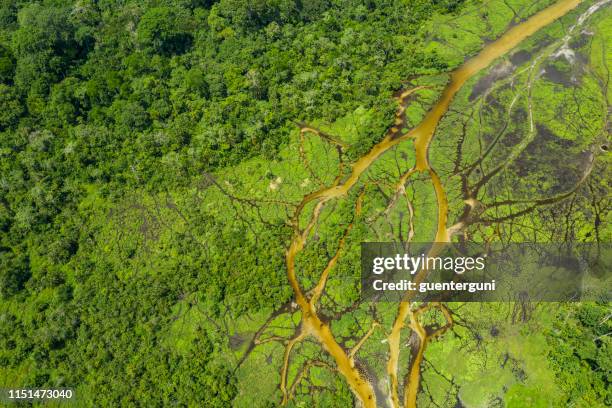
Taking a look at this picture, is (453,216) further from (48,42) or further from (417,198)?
(48,42)

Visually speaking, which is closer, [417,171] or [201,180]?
[417,171]

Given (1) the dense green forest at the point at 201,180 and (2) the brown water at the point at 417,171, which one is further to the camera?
(1) the dense green forest at the point at 201,180

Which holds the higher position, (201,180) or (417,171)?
(417,171)

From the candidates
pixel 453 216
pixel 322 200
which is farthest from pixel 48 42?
pixel 453 216

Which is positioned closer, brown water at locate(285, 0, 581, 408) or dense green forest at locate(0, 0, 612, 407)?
brown water at locate(285, 0, 581, 408)
